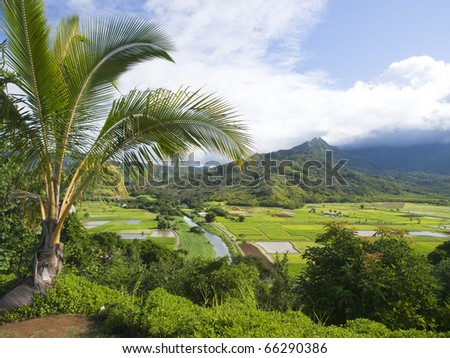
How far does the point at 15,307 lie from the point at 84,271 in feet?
9.68

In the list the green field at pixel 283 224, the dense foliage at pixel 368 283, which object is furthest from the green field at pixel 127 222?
the dense foliage at pixel 368 283

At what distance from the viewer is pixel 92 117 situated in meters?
5.09

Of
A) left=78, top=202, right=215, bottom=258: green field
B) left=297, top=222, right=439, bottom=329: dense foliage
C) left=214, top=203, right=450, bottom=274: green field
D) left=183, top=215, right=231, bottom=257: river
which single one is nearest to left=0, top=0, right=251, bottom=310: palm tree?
left=297, top=222, right=439, bottom=329: dense foliage

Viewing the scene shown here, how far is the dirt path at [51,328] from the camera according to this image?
4.37 meters

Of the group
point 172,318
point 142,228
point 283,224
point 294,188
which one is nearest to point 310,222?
point 283,224

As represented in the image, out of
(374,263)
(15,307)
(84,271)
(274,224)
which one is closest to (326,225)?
(374,263)

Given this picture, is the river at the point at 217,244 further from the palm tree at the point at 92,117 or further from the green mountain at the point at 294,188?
the palm tree at the point at 92,117

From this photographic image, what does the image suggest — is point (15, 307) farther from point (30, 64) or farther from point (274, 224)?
point (274, 224)

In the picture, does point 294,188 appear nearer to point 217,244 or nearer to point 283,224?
point 283,224

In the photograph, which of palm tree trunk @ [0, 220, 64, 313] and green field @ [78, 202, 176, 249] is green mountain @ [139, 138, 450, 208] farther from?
palm tree trunk @ [0, 220, 64, 313]

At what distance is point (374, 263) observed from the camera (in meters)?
4.89

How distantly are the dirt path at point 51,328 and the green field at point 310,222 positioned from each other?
99.5 feet

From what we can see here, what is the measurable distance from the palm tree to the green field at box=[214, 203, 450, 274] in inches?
1199
